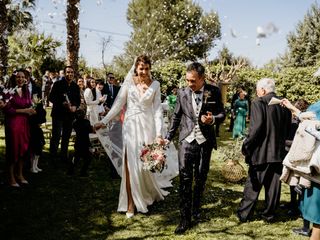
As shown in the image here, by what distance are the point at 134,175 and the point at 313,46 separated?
121 feet

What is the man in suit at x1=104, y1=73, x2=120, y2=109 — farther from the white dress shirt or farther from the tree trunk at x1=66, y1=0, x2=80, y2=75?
the white dress shirt

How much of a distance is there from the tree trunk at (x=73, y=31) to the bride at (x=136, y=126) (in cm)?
676

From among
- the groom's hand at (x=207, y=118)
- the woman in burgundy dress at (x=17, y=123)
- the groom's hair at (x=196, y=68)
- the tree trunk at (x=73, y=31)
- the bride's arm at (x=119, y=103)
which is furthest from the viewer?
the tree trunk at (x=73, y=31)

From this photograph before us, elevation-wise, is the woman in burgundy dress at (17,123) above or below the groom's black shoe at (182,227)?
above

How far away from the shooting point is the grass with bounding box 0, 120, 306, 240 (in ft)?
16.3

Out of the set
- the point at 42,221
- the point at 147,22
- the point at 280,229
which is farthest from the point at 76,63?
the point at 147,22

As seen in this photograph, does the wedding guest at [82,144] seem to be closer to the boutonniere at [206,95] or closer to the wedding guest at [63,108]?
the wedding guest at [63,108]

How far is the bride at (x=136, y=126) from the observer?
565 centimetres

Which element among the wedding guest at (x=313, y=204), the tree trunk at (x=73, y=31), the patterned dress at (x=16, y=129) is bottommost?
the wedding guest at (x=313, y=204)

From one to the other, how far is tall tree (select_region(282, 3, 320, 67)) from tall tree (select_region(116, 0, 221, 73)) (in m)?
10.3

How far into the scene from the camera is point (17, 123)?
6.64m

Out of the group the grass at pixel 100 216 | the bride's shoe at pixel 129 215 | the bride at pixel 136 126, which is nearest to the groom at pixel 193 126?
the grass at pixel 100 216

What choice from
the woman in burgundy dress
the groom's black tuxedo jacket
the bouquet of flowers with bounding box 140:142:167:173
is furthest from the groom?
the woman in burgundy dress

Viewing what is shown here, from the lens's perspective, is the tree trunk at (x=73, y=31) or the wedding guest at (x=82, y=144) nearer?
the wedding guest at (x=82, y=144)
